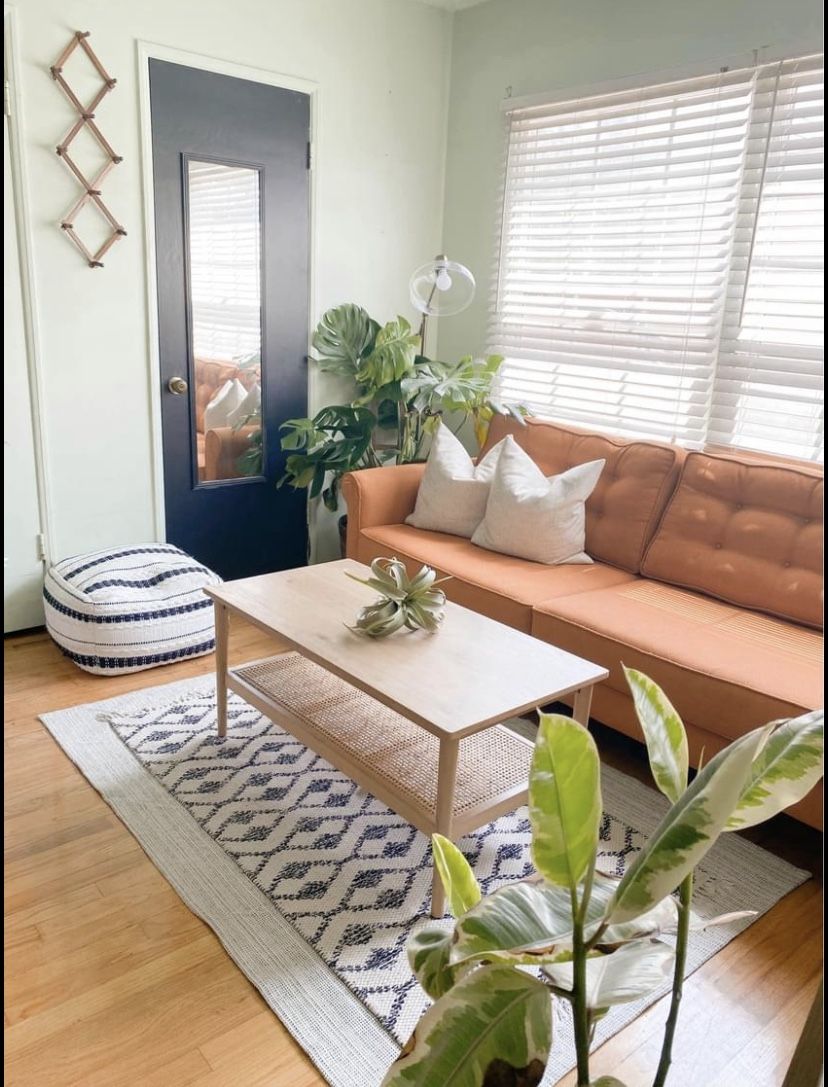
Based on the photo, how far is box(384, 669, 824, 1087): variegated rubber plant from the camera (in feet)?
2.30

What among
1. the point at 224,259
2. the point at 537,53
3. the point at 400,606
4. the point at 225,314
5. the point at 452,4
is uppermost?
the point at 452,4

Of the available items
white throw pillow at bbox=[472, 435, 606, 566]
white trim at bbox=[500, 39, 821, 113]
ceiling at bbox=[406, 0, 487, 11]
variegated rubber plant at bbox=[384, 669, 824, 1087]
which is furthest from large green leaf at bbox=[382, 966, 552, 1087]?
ceiling at bbox=[406, 0, 487, 11]

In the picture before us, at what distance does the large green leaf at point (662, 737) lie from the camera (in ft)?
2.71

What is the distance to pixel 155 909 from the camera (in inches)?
74.4

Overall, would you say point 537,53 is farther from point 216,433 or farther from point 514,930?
point 514,930

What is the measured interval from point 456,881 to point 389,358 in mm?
2933

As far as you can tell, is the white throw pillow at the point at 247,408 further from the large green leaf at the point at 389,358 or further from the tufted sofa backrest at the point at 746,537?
the tufted sofa backrest at the point at 746,537

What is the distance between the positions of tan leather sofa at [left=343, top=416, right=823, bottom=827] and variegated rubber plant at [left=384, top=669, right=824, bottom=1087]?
1303 millimetres

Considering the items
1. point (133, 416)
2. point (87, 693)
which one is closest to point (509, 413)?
point (133, 416)

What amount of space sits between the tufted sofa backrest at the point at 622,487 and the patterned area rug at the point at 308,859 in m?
0.85

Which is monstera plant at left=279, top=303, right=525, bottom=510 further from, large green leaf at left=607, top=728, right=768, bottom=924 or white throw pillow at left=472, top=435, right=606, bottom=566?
large green leaf at left=607, top=728, right=768, bottom=924

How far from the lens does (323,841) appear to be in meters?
2.14

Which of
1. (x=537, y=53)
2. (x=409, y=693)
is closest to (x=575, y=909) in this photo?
(x=409, y=693)

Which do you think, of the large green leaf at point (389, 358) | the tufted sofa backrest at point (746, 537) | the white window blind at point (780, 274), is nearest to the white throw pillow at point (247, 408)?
the large green leaf at point (389, 358)
